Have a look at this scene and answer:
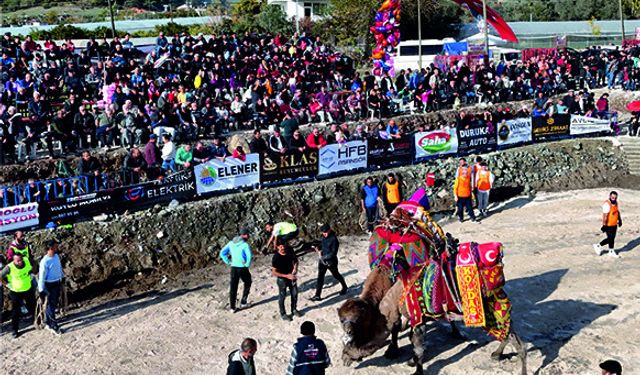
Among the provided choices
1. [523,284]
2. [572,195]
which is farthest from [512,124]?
[523,284]

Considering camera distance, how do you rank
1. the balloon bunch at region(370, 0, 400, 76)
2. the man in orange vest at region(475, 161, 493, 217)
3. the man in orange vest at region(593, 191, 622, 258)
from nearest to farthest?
the man in orange vest at region(593, 191, 622, 258), the man in orange vest at region(475, 161, 493, 217), the balloon bunch at region(370, 0, 400, 76)

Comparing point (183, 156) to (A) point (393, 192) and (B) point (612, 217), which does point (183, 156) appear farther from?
(B) point (612, 217)

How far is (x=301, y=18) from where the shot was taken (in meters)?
56.3

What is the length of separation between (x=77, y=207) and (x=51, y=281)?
4.41 m

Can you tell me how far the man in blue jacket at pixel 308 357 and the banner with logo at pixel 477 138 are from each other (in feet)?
51.7

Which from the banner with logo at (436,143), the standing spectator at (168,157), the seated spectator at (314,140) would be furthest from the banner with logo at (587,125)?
the standing spectator at (168,157)

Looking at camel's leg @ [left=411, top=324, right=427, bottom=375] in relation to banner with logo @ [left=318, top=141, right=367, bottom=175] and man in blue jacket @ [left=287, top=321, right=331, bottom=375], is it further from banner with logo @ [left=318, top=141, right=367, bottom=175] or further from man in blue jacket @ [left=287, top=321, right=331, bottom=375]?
banner with logo @ [left=318, top=141, right=367, bottom=175]

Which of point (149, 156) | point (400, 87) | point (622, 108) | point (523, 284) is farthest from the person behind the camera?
point (622, 108)

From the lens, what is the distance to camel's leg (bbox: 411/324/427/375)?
10812 mm

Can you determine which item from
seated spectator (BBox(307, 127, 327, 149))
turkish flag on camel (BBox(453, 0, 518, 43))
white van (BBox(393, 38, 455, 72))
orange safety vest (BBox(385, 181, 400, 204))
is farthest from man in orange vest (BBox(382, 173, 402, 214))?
white van (BBox(393, 38, 455, 72))

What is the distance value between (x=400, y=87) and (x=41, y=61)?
1398 centimetres

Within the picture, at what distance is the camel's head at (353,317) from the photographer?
9.98 m

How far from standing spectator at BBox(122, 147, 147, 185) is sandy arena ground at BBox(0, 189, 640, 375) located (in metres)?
3.44

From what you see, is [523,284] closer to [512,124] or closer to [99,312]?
[99,312]
